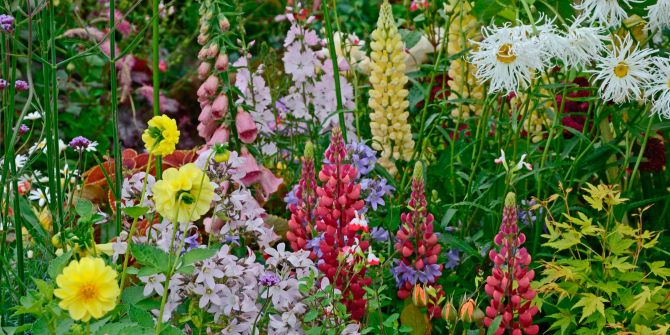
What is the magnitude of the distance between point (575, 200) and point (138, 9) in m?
3.51

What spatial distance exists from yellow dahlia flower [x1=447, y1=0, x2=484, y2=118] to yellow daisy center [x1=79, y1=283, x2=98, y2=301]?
5.32 feet

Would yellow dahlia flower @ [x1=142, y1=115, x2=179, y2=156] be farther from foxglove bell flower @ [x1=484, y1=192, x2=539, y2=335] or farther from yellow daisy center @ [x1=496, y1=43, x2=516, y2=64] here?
yellow daisy center @ [x1=496, y1=43, x2=516, y2=64]

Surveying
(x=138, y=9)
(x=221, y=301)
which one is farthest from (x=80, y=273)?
(x=138, y=9)

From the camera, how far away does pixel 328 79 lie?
2.90m

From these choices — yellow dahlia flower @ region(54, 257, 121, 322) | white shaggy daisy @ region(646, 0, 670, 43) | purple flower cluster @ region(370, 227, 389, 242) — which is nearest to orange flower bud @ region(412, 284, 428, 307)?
purple flower cluster @ region(370, 227, 389, 242)

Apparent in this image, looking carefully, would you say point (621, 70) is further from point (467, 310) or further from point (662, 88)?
point (467, 310)

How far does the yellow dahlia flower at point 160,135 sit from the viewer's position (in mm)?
1639

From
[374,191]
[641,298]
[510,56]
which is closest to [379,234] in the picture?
[374,191]

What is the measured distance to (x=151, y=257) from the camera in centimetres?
164

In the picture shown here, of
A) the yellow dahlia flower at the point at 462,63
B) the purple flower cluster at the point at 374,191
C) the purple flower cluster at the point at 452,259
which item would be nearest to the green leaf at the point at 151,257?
the purple flower cluster at the point at 374,191

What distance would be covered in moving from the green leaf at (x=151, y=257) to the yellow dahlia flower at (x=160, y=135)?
0.52 ft

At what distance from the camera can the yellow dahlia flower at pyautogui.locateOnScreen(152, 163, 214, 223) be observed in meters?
1.53

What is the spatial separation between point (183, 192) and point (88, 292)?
24 cm

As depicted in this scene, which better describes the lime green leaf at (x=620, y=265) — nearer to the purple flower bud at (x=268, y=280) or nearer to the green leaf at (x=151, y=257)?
the purple flower bud at (x=268, y=280)
